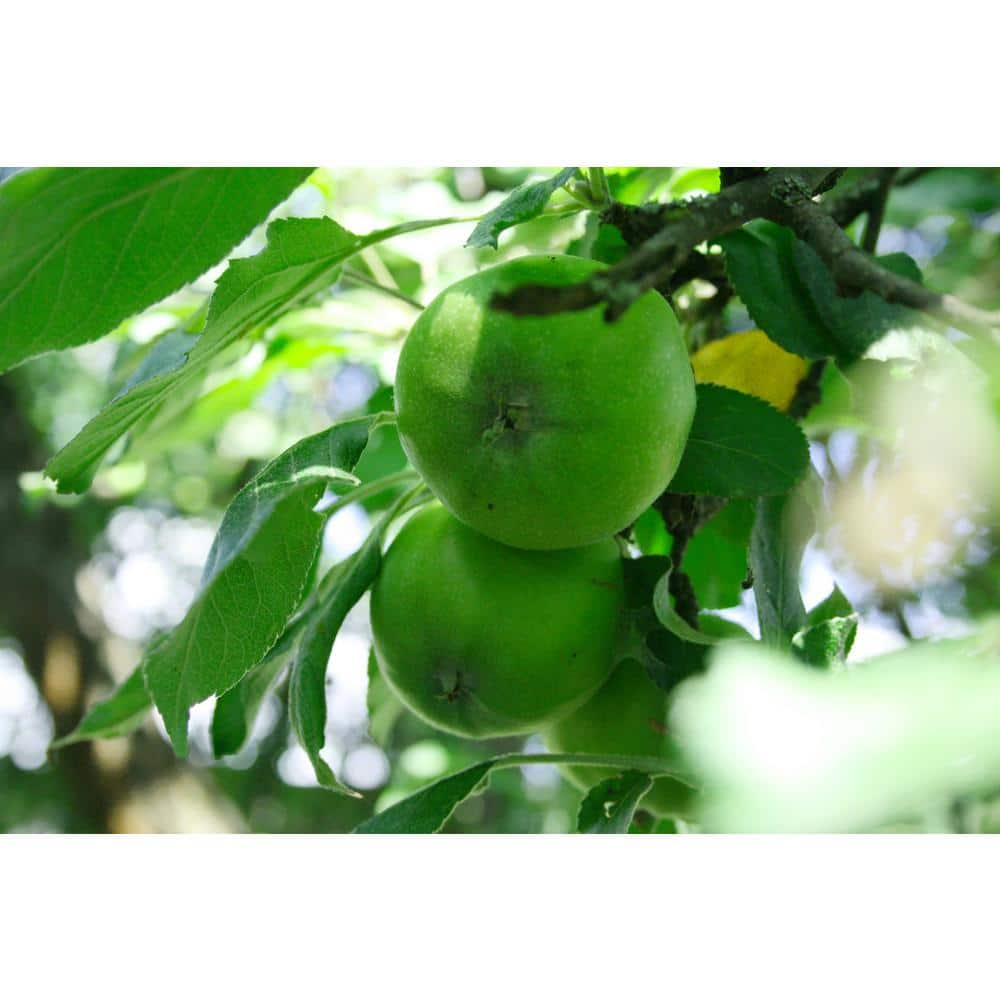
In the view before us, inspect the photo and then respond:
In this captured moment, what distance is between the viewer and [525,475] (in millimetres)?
697

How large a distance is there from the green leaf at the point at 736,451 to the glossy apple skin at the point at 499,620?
99 millimetres

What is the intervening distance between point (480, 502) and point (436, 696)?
22 centimetres

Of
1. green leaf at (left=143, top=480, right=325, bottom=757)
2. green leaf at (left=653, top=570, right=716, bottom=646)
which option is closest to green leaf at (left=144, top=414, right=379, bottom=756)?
green leaf at (left=143, top=480, right=325, bottom=757)

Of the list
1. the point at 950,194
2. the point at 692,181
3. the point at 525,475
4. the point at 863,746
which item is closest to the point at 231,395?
the point at 692,181

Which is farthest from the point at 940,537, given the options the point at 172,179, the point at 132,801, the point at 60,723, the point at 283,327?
the point at 60,723

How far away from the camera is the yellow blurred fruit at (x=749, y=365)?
3.32 ft

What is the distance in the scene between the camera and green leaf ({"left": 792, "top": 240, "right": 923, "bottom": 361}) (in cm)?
81

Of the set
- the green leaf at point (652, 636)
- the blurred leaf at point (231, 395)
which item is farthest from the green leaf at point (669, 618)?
the blurred leaf at point (231, 395)

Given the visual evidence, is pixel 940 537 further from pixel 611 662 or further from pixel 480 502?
pixel 480 502

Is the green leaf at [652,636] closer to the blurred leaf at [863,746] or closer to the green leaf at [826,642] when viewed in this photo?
the green leaf at [826,642]

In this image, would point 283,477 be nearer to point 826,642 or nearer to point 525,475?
point 525,475

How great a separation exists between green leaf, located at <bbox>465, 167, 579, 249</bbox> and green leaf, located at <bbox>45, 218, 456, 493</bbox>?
13 cm

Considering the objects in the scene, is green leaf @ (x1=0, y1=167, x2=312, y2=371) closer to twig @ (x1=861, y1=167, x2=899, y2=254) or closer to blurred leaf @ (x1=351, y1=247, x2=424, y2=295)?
twig @ (x1=861, y1=167, x2=899, y2=254)
